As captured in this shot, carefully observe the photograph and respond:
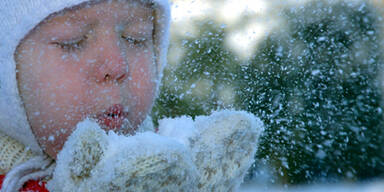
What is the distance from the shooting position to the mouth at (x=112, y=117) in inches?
32.5

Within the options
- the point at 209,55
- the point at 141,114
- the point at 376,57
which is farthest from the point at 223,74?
the point at 376,57

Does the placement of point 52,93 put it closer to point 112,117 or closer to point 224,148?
point 112,117

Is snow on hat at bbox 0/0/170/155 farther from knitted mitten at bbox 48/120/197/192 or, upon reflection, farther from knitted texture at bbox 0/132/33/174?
knitted mitten at bbox 48/120/197/192

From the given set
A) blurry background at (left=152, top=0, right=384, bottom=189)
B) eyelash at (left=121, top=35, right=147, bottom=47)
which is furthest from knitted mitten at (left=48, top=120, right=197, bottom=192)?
blurry background at (left=152, top=0, right=384, bottom=189)

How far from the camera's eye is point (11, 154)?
900 mm

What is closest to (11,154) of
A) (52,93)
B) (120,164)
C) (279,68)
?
(52,93)

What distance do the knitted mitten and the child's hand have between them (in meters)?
0.11

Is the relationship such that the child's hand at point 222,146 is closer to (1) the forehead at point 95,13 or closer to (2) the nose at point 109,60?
(2) the nose at point 109,60

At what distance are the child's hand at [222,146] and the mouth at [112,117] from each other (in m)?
0.15

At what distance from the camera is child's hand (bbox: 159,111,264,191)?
28.0 inches

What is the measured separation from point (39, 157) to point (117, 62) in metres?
0.31

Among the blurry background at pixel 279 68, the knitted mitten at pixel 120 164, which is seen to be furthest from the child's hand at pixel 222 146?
the blurry background at pixel 279 68

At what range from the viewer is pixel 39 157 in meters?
0.90

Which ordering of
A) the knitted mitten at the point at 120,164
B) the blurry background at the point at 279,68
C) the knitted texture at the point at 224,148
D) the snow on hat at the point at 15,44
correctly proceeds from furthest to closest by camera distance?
1. the blurry background at the point at 279,68
2. the snow on hat at the point at 15,44
3. the knitted texture at the point at 224,148
4. the knitted mitten at the point at 120,164
